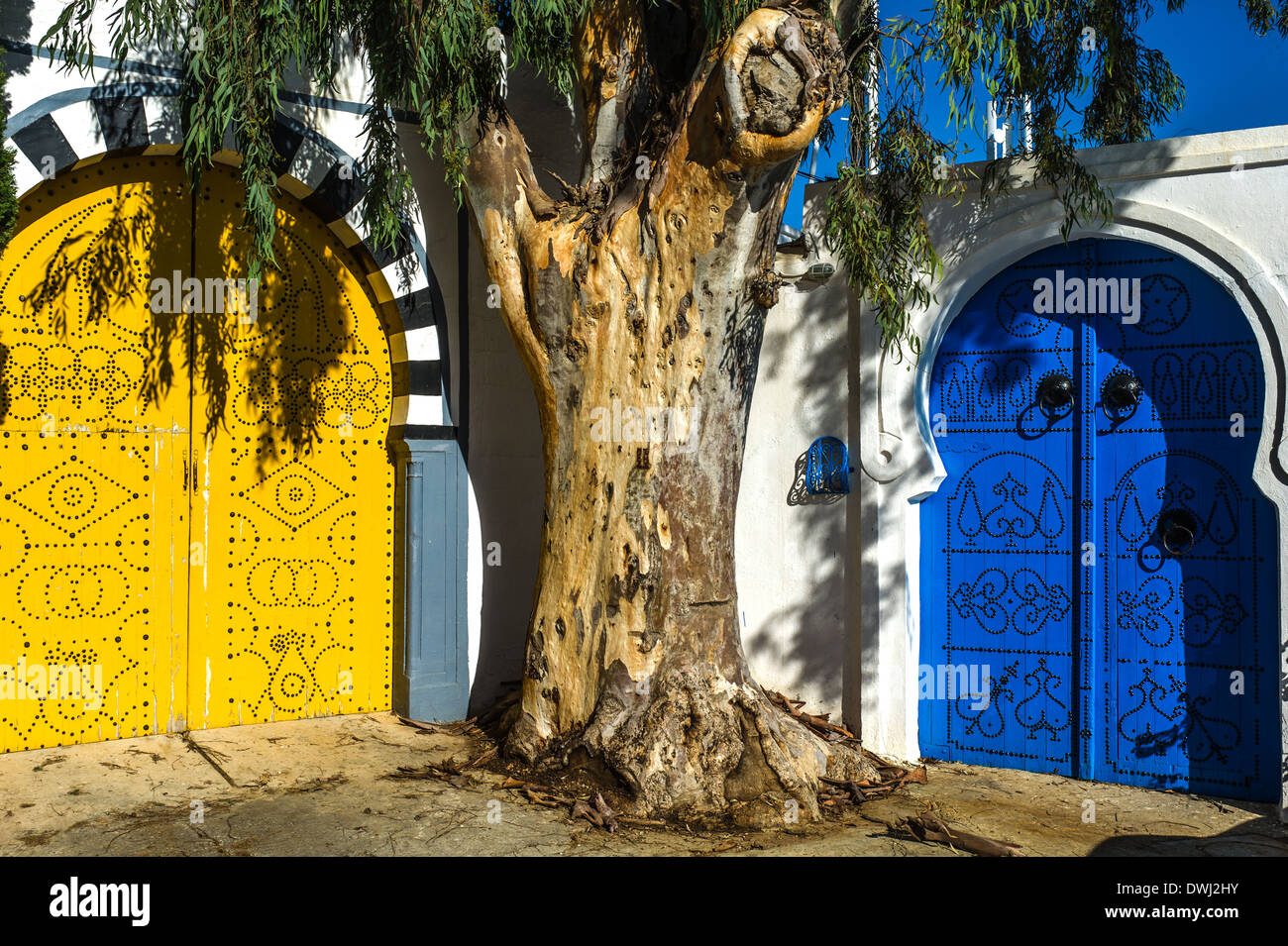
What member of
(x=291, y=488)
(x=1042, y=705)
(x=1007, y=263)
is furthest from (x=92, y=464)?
(x=1042, y=705)

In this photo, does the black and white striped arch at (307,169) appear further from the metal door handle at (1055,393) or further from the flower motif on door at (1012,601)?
the metal door handle at (1055,393)

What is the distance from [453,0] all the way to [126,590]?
12.4 feet

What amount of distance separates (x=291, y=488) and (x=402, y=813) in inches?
94.2

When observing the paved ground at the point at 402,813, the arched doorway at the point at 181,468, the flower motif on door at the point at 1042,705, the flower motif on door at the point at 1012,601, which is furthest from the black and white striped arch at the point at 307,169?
the flower motif on door at the point at 1042,705

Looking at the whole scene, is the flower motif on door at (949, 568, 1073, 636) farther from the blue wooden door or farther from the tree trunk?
the tree trunk

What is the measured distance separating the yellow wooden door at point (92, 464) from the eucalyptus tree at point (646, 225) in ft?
2.32

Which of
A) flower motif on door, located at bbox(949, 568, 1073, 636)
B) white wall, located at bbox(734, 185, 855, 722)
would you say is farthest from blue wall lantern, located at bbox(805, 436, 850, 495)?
flower motif on door, located at bbox(949, 568, 1073, 636)

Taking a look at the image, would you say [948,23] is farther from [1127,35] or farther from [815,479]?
[815,479]

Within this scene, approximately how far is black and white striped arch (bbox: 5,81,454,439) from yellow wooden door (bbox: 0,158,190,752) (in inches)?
10.4

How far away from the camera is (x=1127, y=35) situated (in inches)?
286

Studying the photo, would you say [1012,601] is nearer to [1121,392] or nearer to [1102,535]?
[1102,535]

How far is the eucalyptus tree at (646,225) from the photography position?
5402mm

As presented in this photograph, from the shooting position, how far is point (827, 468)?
22.9 ft

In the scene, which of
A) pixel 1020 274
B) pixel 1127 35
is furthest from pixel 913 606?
pixel 1127 35
